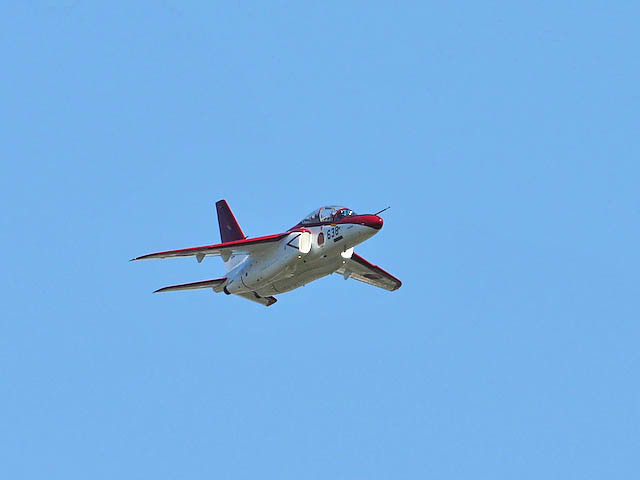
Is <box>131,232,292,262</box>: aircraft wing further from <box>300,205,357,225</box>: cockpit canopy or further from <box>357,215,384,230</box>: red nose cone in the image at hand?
<box>357,215,384,230</box>: red nose cone

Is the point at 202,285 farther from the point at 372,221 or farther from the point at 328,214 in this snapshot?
the point at 372,221

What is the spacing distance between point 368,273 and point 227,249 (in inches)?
348

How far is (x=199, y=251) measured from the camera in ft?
143

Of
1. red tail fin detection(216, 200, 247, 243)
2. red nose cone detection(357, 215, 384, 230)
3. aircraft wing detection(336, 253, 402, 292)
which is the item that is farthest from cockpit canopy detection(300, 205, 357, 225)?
red tail fin detection(216, 200, 247, 243)

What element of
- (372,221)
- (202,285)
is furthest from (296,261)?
(202,285)

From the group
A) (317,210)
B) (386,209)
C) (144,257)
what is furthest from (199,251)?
(386,209)

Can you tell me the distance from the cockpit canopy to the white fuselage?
381 millimetres

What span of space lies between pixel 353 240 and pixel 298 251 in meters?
2.54

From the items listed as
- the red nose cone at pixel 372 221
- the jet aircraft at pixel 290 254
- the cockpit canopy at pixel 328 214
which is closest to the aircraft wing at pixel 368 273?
the jet aircraft at pixel 290 254

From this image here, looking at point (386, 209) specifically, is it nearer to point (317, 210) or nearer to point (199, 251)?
point (317, 210)

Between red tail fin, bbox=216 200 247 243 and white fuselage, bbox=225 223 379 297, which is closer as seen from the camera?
white fuselage, bbox=225 223 379 297

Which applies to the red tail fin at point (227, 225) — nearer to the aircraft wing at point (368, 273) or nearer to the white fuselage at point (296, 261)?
the white fuselage at point (296, 261)

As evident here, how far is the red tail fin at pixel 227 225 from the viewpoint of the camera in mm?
50031

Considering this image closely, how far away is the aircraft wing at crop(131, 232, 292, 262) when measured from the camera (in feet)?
142
